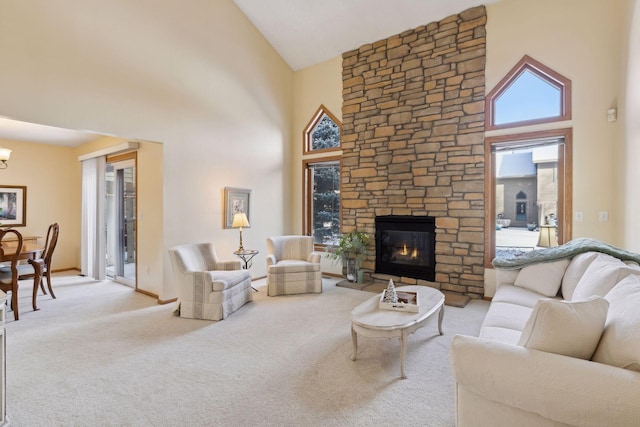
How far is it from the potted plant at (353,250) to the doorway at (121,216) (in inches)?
135

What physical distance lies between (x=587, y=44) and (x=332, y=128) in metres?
3.81

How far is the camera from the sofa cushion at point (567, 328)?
4.59 feet

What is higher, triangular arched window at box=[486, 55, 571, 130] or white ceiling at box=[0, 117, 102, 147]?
triangular arched window at box=[486, 55, 571, 130]

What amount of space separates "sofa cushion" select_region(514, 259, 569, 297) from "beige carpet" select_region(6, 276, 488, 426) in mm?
719

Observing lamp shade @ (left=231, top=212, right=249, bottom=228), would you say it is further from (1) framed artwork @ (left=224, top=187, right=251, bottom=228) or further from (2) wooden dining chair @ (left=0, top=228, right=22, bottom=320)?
(2) wooden dining chair @ (left=0, top=228, right=22, bottom=320)

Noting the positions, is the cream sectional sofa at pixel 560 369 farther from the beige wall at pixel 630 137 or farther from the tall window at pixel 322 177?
the tall window at pixel 322 177

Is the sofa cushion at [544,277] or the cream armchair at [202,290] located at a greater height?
the sofa cushion at [544,277]

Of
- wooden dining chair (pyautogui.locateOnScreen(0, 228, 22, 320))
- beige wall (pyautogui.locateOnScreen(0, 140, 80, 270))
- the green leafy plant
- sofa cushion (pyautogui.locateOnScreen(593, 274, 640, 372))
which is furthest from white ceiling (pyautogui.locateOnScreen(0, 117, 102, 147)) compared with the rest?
sofa cushion (pyautogui.locateOnScreen(593, 274, 640, 372))

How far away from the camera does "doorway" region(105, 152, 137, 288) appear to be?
5.17m

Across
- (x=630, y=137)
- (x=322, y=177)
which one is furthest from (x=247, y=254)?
(x=630, y=137)

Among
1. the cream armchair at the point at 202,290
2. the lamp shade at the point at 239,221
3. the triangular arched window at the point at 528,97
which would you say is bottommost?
the cream armchair at the point at 202,290

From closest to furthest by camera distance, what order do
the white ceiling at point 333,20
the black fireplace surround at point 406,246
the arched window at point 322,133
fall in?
the white ceiling at point 333,20 < the black fireplace surround at point 406,246 < the arched window at point 322,133

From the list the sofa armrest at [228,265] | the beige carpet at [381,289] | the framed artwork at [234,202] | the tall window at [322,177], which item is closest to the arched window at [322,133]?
the tall window at [322,177]

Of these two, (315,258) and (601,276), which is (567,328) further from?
(315,258)
